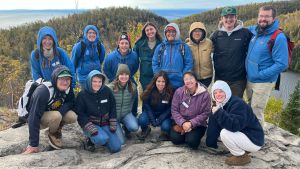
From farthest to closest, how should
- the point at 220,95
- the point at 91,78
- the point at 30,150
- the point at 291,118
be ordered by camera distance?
the point at 291,118
the point at 91,78
the point at 30,150
the point at 220,95

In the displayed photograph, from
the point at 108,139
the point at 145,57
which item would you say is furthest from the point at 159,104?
the point at 108,139

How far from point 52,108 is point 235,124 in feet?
11.2

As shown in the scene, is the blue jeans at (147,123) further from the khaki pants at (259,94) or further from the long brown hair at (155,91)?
the khaki pants at (259,94)

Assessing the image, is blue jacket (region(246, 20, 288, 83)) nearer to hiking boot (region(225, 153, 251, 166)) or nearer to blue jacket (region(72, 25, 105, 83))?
hiking boot (region(225, 153, 251, 166))

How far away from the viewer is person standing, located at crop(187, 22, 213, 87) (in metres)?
6.78

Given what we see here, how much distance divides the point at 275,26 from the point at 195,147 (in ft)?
9.08

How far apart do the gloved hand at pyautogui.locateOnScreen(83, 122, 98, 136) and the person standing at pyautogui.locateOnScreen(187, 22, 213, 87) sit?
249 cm

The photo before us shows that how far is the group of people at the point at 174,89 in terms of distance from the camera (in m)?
5.79

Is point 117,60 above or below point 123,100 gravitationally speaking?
above

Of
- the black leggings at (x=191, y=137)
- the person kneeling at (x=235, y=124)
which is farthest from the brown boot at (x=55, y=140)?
the person kneeling at (x=235, y=124)

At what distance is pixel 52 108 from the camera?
630 cm

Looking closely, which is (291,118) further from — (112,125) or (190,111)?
(112,125)

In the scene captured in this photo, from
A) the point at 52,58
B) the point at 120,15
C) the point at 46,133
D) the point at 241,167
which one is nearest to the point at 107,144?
the point at 46,133

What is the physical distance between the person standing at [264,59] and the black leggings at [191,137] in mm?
1325
